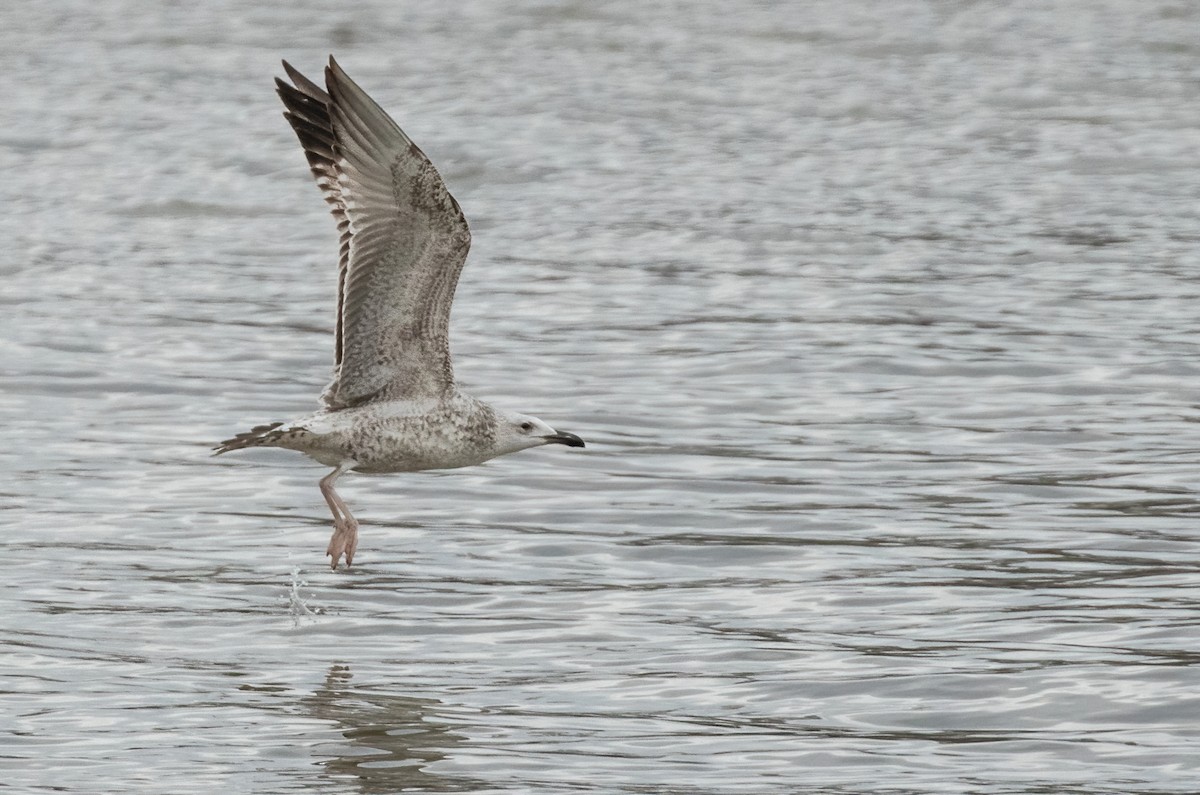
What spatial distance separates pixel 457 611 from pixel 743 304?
6.43 meters

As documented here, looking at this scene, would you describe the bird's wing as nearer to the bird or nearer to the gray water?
the bird

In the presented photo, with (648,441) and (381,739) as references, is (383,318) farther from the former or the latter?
(648,441)

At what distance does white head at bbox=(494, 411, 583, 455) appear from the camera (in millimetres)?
9734

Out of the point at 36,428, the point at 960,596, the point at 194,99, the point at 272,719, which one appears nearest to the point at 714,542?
the point at 960,596

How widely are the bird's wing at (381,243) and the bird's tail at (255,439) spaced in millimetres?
623

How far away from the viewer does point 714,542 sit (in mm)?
10547

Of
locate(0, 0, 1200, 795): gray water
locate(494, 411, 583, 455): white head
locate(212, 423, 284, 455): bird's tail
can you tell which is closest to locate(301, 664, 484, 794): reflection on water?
locate(0, 0, 1200, 795): gray water

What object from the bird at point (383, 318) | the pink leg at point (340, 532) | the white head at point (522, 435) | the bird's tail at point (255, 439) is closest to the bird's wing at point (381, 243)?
the bird at point (383, 318)

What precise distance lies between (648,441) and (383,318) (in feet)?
10.1

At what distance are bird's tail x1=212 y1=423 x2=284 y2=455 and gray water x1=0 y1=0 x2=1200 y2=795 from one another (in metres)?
0.80

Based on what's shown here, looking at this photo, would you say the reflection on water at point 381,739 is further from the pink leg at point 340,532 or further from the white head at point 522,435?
the white head at point 522,435

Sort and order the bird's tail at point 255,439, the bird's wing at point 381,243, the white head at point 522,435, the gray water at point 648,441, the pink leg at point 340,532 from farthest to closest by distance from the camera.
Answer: the white head at point 522,435 → the pink leg at point 340,532 → the bird's wing at point 381,243 → the bird's tail at point 255,439 → the gray water at point 648,441

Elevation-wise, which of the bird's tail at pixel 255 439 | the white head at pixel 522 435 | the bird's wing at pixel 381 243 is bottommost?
the white head at pixel 522 435

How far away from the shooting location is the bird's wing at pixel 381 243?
9.06m
